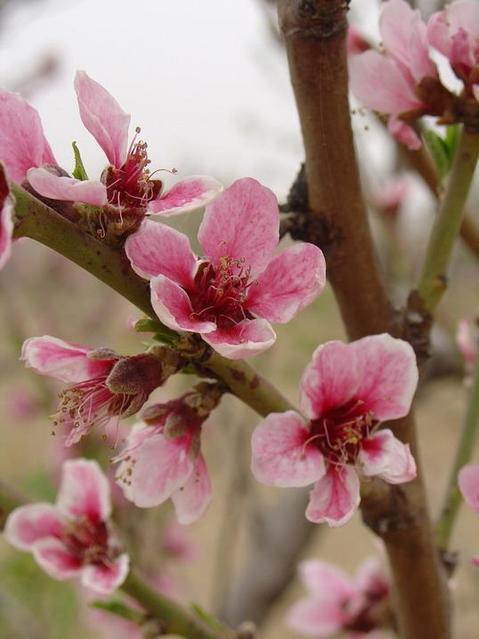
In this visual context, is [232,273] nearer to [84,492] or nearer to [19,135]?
[19,135]

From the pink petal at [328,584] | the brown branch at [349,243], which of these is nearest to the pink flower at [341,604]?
the pink petal at [328,584]

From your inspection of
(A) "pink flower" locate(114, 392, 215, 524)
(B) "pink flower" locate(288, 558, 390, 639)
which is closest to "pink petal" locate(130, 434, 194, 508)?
(A) "pink flower" locate(114, 392, 215, 524)

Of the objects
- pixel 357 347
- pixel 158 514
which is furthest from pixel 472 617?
pixel 357 347

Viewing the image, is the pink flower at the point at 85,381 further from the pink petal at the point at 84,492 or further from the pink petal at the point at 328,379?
the pink petal at the point at 84,492

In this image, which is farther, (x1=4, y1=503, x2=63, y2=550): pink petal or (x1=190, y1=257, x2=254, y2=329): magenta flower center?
(x1=4, y1=503, x2=63, y2=550): pink petal

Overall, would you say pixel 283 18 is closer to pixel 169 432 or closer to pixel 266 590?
pixel 169 432

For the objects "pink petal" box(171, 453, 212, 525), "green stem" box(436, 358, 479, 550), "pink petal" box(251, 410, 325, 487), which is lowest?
"green stem" box(436, 358, 479, 550)

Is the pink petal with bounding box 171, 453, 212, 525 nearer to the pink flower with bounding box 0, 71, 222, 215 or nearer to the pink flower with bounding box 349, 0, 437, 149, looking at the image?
the pink flower with bounding box 0, 71, 222, 215
